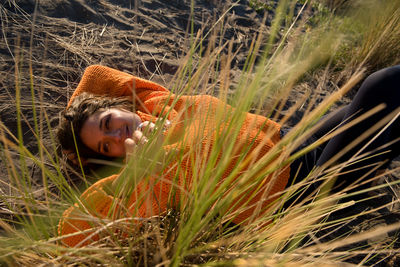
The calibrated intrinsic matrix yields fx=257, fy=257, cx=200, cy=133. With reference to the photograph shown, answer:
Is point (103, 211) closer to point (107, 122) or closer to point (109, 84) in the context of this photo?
point (107, 122)

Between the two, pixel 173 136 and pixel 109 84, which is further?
pixel 109 84

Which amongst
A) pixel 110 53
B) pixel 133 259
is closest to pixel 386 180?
pixel 133 259

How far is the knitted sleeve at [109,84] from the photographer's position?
1.55 meters

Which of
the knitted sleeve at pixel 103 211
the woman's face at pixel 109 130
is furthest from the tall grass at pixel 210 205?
the woman's face at pixel 109 130

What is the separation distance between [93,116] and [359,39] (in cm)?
212

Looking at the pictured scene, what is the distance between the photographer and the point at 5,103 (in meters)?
1.43

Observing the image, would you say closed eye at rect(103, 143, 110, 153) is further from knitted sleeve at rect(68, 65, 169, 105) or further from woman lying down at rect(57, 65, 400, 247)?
knitted sleeve at rect(68, 65, 169, 105)

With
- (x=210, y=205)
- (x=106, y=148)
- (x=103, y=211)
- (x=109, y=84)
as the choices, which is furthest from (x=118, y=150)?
(x=210, y=205)

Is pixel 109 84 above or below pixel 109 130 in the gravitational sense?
above

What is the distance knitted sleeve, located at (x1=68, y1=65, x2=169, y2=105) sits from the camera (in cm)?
155

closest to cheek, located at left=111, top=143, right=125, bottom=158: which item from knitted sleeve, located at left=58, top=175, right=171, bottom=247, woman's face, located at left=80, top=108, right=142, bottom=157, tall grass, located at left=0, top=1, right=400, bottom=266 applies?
woman's face, located at left=80, top=108, right=142, bottom=157


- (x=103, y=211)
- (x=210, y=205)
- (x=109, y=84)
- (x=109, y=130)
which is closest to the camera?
(x=210, y=205)

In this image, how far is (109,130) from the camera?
1268 millimetres

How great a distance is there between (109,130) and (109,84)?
440 mm
